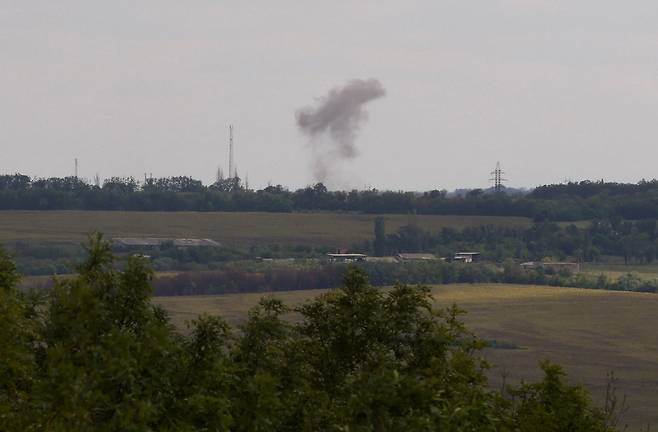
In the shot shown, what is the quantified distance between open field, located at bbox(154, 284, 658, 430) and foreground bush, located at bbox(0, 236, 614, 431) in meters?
77.5

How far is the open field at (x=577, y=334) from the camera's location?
13300 centimetres

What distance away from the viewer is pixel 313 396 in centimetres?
3130

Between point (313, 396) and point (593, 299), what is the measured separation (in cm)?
17151

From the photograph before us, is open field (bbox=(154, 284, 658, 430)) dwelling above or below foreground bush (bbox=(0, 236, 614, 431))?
below

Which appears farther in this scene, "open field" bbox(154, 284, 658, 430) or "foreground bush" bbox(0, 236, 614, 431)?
"open field" bbox(154, 284, 658, 430)

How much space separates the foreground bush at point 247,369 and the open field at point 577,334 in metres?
77.5

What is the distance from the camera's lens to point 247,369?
31.3 m

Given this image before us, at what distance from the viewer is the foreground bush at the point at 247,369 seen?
84.1 ft

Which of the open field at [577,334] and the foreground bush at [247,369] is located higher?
the foreground bush at [247,369]

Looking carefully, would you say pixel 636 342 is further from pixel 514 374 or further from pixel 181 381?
pixel 181 381

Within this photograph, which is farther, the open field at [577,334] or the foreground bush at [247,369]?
the open field at [577,334]

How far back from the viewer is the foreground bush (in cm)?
2562

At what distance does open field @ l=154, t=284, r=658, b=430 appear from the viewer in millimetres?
133000

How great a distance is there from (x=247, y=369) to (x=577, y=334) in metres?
143
